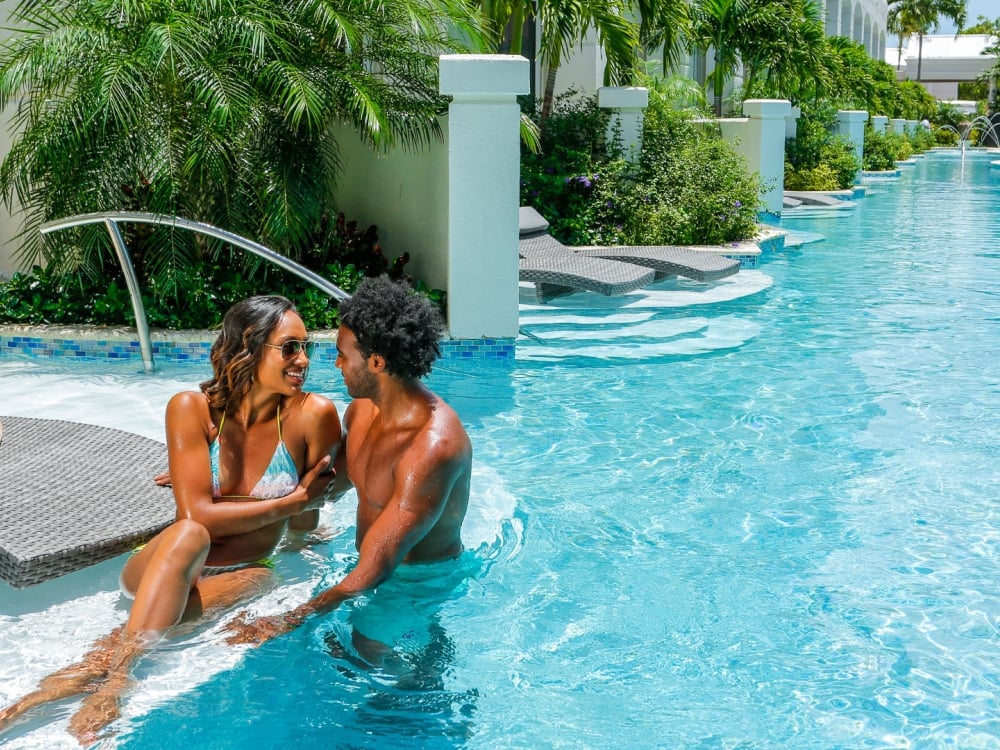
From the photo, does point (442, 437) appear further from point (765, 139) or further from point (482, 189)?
point (765, 139)

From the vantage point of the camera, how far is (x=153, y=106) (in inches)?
339

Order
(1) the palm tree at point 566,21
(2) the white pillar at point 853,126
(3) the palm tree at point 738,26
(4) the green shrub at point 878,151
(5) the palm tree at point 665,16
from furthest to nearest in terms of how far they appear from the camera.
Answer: (4) the green shrub at point 878,151, (2) the white pillar at point 853,126, (3) the palm tree at point 738,26, (5) the palm tree at point 665,16, (1) the palm tree at point 566,21

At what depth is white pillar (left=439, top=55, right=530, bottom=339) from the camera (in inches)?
331

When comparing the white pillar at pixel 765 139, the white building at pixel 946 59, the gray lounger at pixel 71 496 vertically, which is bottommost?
the gray lounger at pixel 71 496

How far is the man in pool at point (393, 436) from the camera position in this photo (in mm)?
3693

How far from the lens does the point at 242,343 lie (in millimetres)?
3928

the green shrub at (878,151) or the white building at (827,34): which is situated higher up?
the white building at (827,34)

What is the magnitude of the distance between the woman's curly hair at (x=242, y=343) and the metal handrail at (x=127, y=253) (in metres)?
3.44

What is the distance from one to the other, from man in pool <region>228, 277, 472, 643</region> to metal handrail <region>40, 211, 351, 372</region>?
3620 mm

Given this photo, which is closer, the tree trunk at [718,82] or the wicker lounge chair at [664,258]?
the wicker lounge chair at [664,258]

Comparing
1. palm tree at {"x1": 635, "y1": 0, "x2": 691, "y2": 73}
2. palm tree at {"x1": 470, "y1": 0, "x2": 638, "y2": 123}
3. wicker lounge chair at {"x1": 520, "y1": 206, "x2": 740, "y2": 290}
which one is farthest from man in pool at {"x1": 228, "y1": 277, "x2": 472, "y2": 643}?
palm tree at {"x1": 635, "y1": 0, "x2": 691, "y2": 73}

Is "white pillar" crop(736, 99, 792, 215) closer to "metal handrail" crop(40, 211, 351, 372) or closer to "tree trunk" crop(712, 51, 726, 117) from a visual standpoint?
"tree trunk" crop(712, 51, 726, 117)

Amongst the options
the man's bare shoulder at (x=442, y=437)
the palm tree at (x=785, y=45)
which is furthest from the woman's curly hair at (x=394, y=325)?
the palm tree at (x=785, y=45)

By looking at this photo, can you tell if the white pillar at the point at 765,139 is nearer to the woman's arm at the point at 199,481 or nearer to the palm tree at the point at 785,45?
the palm tree at the point at 785,45
